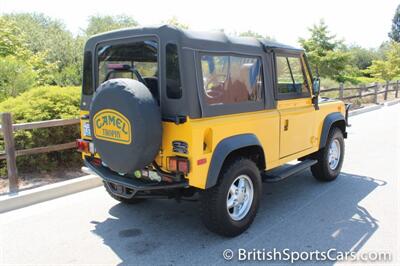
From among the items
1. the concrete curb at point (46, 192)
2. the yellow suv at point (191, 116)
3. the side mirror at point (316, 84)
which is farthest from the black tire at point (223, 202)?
the concrete curb at point (46, 192)

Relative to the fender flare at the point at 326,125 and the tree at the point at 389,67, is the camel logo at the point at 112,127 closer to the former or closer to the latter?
the fender flare at the point at 326,125

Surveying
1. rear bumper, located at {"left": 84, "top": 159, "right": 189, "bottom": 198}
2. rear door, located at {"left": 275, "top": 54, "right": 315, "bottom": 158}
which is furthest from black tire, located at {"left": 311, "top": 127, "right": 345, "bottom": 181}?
rear bumper, located at {"left": 84, "top": 159, "right": 189, "bottom": 198}

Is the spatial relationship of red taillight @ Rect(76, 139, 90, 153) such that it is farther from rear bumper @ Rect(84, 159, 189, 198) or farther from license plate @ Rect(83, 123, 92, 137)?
rear bumper @ Rect(84, 159, 189, 198)

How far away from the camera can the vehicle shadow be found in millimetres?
3619

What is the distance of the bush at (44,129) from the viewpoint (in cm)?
559

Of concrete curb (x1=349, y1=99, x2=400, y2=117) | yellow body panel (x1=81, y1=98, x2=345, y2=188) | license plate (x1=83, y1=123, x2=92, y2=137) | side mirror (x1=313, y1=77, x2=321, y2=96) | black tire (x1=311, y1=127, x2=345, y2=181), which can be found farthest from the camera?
concrete curb (x1=349, y1=99, x2=400, y2=117)

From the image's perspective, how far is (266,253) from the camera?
11.7ft

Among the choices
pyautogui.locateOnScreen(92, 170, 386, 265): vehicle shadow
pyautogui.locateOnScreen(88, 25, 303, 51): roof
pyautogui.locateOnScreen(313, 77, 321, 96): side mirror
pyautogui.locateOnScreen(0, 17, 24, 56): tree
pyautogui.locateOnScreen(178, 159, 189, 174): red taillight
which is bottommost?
pyautogui.locateOnScreen(92, 170, 386, 265): vehicle shadow

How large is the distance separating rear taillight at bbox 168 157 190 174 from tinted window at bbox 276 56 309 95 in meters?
1.79

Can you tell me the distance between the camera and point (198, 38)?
3.47m

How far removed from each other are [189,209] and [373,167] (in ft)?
12.8

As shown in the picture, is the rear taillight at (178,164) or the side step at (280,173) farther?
the side step at (280,173)

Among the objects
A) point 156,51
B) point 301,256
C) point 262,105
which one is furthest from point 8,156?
point 301,256

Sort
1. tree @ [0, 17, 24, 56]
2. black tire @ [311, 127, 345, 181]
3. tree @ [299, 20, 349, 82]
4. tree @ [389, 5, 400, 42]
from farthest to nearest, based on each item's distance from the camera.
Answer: tree @ [389, 5, 400, 42], tree @ [299, 20, 349, 82], tree @ [0, 17, 24, 56], black tire @ [311, 127, 345, 181]
